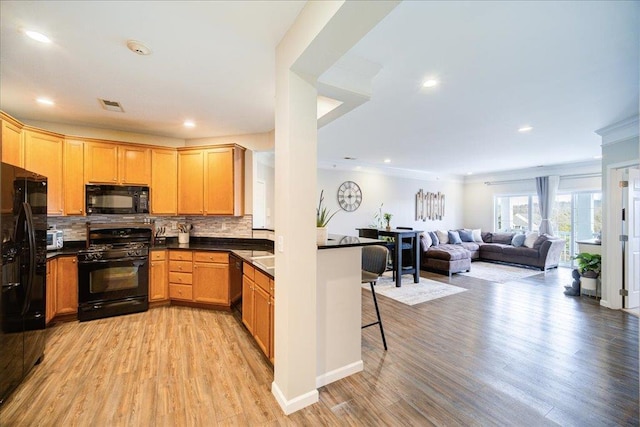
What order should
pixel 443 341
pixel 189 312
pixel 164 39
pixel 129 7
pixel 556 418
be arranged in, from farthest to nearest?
pixel 189 312 < pixel 443 341 < pixel 164 39 < pixel 556 418 < pixel 129 7

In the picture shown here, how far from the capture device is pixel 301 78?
1.91 metres

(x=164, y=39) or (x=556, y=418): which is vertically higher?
(x=164, y=39)

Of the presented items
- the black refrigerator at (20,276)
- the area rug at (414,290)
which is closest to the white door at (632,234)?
the area rug at (414,290)

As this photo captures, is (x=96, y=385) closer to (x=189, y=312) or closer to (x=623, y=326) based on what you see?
(x=189, y=312)

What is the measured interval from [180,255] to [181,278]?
1.09 ft

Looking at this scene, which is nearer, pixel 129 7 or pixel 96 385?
pixel 129 7

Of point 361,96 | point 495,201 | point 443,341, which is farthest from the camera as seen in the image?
point 495,201

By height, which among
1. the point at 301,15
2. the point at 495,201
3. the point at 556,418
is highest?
the point at 301,15

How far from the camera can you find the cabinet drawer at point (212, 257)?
380 cm

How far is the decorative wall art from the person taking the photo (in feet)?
27.8

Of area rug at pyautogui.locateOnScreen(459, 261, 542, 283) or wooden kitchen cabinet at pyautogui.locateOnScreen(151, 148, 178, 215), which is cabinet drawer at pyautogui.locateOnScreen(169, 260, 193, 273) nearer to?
wooden kitchen cabinet at pyautogui.locateOnScreen(151, 148, 178, 215)

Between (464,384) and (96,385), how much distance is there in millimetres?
2999

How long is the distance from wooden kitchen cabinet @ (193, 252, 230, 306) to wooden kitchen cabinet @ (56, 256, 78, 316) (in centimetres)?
139

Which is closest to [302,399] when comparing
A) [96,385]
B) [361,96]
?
[96,385]
